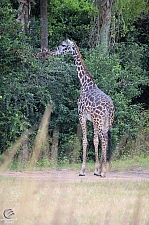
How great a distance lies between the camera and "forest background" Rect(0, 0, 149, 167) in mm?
15969

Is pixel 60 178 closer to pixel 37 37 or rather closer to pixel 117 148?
pixel 117 148

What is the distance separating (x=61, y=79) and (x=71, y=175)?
484 centimetres

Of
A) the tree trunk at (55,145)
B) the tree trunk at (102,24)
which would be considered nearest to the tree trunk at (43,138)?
→ the tree trunk at (55,145)

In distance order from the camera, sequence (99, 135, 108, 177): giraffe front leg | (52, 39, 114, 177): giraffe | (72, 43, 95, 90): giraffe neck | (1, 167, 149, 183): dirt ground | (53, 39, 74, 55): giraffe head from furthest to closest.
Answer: (53, 39, 74, 55): giraffe head → (72, 43, 95, 90): giraffe neck → (52, 39, 114, 177): giraffe → (99, 135, 108, 177): giraffe front leg → (1, 167, 149, 183): dirt ground

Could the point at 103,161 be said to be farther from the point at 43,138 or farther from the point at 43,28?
the point at 43,28

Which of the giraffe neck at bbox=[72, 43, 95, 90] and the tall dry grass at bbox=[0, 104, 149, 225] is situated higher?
the giraffe neck at bbox=[72, 43, 95, 90]

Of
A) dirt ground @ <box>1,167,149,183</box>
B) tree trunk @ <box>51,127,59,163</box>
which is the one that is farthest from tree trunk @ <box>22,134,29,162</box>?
dirt ground @ <box>1,167,149,183</box>

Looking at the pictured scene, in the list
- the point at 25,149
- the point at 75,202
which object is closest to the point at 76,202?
the point at 75,202

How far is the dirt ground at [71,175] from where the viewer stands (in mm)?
12391

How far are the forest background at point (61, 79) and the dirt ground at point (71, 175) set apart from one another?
219cm

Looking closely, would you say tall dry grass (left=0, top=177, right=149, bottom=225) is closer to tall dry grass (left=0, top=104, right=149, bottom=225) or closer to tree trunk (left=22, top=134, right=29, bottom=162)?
tall dry grass (left=0, top=104, right=149, bottom=225)

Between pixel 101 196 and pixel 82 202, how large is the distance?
2.56ft

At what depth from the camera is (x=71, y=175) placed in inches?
536

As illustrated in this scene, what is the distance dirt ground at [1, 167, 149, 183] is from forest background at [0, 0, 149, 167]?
2191 millimetres
